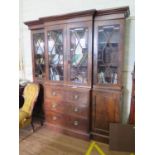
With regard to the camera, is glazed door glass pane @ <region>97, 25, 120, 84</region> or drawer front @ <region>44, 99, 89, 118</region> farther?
drawer front @ <region>44, 99, 89, 118</region>

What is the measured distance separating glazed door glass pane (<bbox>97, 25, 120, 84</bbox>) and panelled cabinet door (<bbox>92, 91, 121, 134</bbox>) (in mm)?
217

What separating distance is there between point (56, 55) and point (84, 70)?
0.61 metres

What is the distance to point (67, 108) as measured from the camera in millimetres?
2775

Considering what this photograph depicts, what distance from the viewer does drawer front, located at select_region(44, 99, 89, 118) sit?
8.61ft

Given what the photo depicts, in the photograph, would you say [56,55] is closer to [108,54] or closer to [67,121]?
[108,54]

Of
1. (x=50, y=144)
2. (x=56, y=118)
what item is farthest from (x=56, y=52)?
(x=50, y=144)

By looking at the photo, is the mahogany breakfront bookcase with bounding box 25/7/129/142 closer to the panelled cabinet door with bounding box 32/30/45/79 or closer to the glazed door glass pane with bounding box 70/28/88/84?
the glazed door glass pane with bounding box 70/28/88/84

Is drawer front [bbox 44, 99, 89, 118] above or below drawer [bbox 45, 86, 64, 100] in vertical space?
below

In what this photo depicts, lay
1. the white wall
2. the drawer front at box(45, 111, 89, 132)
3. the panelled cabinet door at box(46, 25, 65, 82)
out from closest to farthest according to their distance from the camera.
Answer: the white wall, the drawer front at box(45, 111, 89, 132), the panelled cabinet door at box(46, 25, 65, 82)

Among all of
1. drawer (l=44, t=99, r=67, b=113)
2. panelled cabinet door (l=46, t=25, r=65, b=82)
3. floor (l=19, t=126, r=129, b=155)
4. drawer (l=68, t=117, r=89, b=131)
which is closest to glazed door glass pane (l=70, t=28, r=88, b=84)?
panelled cabinet door (l=46, t=25, r=65, b=82)

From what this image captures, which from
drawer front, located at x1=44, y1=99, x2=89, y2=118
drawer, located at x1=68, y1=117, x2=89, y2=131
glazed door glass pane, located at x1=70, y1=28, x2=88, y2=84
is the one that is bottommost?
drawer, located at x1=68, y1=117, x2=89, y2=131

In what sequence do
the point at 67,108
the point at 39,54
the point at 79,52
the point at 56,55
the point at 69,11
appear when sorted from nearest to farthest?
the point at 79,52, the point at 67,108, the point at 56,55, the point at 69,11, the point at 39,54
